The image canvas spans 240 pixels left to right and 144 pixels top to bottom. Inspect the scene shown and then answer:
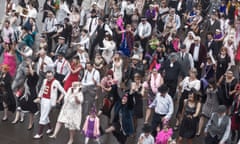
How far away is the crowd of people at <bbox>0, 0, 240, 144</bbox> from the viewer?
13.7 m

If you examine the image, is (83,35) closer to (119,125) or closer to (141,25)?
(141,25)

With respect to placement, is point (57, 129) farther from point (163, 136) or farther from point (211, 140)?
point (211, 140)

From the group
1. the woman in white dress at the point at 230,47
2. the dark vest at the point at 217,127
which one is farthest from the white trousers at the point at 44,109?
the woman in white dress at the point at 230,47

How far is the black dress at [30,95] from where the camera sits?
14.5 m

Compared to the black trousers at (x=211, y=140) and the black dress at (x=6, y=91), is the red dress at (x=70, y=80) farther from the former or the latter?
the black trousers at (x=211, y=140)

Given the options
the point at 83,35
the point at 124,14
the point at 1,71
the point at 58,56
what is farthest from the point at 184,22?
the point at 1,71

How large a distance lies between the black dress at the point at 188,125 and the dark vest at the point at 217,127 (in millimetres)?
413

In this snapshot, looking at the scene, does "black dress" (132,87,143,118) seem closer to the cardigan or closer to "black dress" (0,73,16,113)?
the cardigan

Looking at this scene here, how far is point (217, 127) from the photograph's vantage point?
1318cm

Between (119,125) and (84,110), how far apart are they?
1.76 meters

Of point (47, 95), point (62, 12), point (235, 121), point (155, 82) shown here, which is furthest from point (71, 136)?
point (62, 12)

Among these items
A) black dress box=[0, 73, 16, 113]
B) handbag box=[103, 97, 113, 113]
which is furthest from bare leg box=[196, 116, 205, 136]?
black dress box=[0, 73, 16, 113]

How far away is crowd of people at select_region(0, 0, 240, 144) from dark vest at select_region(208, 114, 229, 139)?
0.8 inches

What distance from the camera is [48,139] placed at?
47.3 feet
